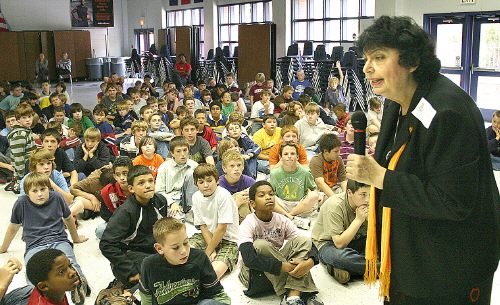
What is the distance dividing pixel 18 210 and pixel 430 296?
3.05 metres

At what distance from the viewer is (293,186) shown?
4.67m

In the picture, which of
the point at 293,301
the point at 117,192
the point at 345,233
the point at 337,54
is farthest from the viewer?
the point at 337,54

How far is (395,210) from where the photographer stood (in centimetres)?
148

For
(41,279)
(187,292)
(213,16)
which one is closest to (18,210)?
(41,279)

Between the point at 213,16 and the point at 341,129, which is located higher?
the point at 213,16

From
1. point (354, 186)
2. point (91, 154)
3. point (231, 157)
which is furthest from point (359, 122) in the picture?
point (91, 154)

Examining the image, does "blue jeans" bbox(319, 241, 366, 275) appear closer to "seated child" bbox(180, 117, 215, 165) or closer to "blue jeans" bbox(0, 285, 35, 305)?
"blue jeans" bbox(0, 285, 35, 305)

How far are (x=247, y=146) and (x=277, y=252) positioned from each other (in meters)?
2.84

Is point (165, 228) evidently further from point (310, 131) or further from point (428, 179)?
point (310, 131)

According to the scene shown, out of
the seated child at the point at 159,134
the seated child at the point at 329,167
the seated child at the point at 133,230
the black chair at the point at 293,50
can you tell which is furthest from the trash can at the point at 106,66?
the seated child at the point at 133,230

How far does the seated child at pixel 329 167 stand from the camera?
4.83m

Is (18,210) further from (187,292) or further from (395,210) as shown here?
(395,210)

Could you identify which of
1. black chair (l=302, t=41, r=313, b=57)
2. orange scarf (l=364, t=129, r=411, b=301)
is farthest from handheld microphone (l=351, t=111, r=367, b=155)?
black chair (l=302, t=41, r=313, b=57)

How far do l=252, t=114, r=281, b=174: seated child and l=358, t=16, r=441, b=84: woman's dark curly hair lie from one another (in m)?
4.81
